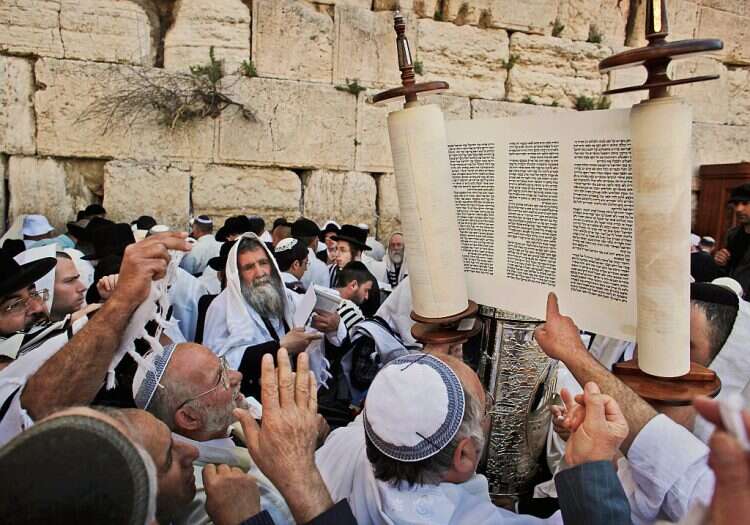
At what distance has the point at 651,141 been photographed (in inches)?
51.9

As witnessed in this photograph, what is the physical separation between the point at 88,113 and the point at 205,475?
6183 millimetres

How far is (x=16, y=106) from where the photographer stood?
244 inches

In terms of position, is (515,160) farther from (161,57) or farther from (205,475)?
(161,57)

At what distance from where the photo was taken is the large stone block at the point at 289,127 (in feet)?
22.8

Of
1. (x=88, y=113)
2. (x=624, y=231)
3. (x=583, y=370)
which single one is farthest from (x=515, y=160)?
(x=88, y=113)

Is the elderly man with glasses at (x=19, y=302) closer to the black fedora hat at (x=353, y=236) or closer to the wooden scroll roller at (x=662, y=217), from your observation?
the wooden scroll roller at (x=662, y=217)

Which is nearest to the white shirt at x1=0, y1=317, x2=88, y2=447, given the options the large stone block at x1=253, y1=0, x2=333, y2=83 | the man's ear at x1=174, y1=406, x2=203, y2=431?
the man's ear at x1=174, y1=406, x2=203, y2=431

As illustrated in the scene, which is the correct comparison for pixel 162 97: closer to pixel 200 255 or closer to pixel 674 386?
pixel 200 255

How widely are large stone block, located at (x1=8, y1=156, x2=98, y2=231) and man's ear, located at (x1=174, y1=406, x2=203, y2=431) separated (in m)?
5.58

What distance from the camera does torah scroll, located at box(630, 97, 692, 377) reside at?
4.26 ft

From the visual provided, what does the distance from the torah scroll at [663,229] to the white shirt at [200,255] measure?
4.80 meters

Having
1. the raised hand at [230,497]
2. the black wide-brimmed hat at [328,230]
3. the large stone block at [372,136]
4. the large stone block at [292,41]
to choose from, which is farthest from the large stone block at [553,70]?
the raised hand at [230,497]

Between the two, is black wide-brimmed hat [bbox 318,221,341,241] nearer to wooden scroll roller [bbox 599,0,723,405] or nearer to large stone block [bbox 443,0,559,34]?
large stone block [bbox 443,0,559,34]

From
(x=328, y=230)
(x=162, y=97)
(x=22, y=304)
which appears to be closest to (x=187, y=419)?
(x=22, y=304)
